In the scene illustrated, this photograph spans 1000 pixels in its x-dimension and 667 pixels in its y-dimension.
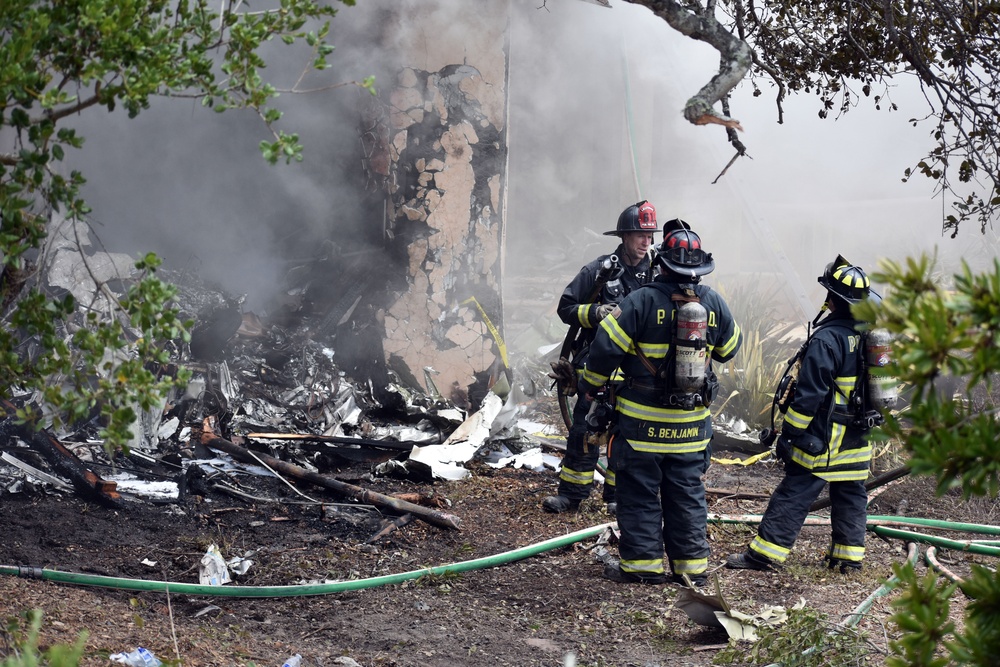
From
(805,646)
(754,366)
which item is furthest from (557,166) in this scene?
(805,646)

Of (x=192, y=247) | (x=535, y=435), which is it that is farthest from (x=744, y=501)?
(x=192, y=247)

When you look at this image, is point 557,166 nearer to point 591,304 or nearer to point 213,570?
point 591,304

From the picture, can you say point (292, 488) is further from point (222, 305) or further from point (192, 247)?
point (192, 247)

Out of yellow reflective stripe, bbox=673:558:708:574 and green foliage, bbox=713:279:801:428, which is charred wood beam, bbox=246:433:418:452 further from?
green foliage, bbox=713:279:801:428

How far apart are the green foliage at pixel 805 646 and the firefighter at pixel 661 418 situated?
1.02 meters

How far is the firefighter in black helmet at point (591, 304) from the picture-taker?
5.50m

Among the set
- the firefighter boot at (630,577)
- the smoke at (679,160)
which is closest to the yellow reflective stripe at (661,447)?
the firefighter boot at (630,577)

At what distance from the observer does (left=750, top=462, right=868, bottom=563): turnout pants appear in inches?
183

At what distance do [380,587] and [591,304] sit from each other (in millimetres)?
2248

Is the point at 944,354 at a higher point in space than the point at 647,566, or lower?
higher

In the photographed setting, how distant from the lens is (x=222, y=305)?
8.15 meters

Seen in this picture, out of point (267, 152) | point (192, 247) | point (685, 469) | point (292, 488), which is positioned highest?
point (267, 152)

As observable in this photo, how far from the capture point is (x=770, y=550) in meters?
4.67

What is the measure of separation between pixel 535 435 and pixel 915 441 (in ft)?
21.2
